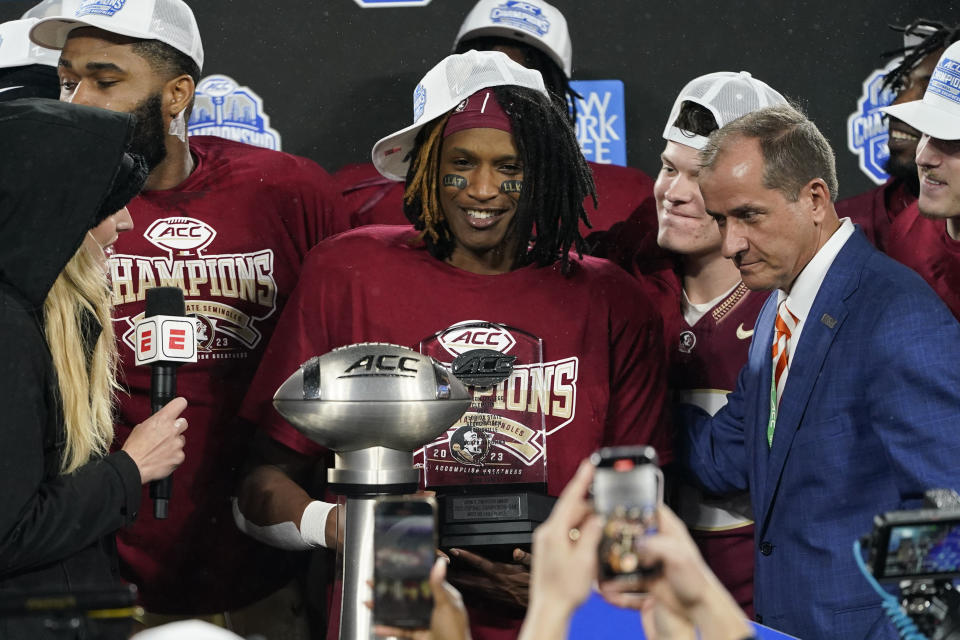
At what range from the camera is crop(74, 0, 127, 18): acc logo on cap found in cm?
305

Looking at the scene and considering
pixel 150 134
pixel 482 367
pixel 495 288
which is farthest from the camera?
pixel 150 134

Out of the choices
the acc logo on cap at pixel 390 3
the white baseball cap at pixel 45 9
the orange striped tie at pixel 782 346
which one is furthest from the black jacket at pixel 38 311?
the acc logo on cap at pixel 390 3

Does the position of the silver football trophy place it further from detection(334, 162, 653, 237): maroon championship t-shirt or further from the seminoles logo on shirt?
detection(334, 162, 653, 237): maroon championship t-shirt

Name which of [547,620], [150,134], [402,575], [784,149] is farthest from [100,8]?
[547,620]

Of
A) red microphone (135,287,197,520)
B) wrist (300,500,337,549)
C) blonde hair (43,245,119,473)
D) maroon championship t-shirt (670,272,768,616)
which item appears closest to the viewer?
blonde hair (43,245,119,473)

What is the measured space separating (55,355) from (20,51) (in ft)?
6.47

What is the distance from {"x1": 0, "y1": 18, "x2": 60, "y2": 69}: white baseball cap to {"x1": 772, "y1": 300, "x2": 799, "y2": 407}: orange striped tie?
7.63ft

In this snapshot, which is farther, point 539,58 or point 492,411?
point 539,58

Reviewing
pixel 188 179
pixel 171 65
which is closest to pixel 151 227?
pixel 188 179

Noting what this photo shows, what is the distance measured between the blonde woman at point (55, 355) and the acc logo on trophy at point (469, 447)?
0.61 metres

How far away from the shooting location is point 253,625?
3066 mm

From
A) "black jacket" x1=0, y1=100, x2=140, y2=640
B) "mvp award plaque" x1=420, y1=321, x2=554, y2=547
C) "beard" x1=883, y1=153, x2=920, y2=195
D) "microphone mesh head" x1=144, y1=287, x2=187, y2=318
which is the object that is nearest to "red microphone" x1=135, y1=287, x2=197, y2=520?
"microphone mesh head" x1=144, y1=287, x2=187, y2=318

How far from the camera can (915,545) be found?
1.24 m

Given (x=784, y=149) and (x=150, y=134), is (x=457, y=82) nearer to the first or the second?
(x=784, y=149)
